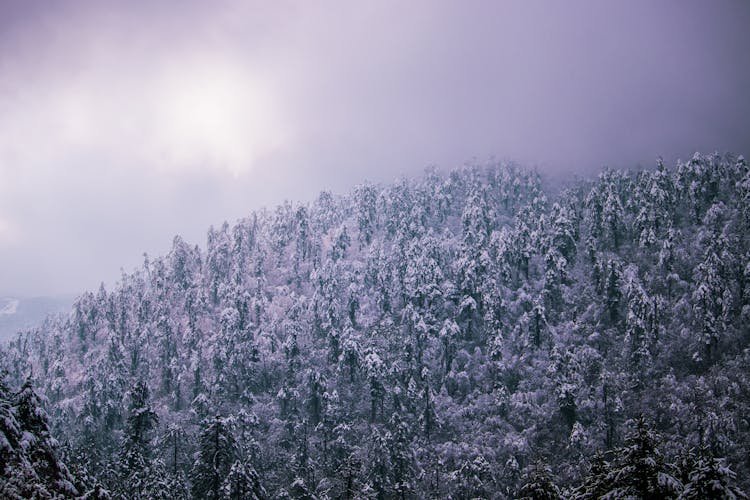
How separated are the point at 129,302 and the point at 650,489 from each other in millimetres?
112461

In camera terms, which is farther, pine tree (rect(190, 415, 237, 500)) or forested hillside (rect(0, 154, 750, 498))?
forested hillside (rect(0, 154, 750, 498))

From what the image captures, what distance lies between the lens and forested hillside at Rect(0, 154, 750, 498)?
53.0m

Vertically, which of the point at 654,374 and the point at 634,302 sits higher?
the point at 634,302

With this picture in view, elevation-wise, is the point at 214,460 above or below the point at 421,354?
below

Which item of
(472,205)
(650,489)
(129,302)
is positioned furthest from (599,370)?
(129,302)

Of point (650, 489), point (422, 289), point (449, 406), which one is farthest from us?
point (422, 289)

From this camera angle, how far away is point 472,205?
103 metres

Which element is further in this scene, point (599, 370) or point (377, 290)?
point (377, 290)

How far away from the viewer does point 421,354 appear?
75562mm

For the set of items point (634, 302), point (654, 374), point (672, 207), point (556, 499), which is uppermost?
point (672, 207)

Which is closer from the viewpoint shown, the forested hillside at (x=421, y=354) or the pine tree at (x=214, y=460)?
the pine tree at (x=214, y=460)

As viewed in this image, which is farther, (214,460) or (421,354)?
(421,354)

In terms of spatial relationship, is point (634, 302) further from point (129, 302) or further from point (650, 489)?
point (129, 302)

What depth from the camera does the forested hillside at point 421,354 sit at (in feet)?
174
